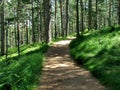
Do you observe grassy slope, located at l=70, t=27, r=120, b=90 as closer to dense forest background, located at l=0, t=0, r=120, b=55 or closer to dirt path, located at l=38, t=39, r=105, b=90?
dirt path, located at l=38, t=39, r=105, b=90

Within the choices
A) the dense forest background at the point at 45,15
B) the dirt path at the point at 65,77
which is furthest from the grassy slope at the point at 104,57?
the dense forest background at the point at 45,15

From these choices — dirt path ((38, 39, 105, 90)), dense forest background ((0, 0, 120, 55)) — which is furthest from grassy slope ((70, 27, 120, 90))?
dense forest background ((0, 0, 120, 55))

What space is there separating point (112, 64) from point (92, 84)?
2.70 m

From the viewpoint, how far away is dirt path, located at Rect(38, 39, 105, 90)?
10.6 m

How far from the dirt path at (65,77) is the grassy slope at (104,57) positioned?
388 mm

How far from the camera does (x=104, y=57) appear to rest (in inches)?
566

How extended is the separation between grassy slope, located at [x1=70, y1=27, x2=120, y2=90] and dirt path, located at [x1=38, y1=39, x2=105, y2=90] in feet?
1.27

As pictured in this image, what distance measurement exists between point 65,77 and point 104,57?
3.14 m

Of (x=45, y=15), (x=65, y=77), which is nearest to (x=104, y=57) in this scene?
(x=65, y=77)

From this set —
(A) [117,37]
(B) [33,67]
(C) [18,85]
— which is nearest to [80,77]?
(B) [33,67]

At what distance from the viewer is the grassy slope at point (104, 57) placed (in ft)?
36.3

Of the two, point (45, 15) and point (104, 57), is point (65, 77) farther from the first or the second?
point (45, 15)

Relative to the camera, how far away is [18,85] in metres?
9.77

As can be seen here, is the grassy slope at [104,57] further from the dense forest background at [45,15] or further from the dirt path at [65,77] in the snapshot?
the dense forest background at [45,15]
